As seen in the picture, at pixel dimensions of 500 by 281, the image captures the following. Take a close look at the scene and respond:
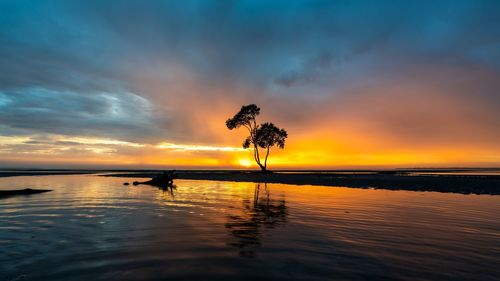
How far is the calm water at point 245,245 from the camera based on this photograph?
7.46m

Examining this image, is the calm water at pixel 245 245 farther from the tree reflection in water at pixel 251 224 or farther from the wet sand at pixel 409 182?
the wet sand at pixel 409 182

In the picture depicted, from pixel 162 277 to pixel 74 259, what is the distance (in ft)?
10.1

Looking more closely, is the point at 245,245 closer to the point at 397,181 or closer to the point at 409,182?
the point at 409,182

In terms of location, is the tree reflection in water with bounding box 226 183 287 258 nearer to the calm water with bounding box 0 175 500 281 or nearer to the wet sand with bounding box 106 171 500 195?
the calm water with bounding box 0 175 500 281

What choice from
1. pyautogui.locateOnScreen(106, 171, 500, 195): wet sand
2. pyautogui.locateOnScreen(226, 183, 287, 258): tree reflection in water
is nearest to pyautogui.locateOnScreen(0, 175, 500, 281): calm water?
pyautogui.locateOnScreen(226, 183, 287, 258): tree reflection in water

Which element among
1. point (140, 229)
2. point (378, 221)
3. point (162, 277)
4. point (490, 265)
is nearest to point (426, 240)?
point (490, 265)

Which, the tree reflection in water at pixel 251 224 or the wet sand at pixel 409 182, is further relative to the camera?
the wet sand at pixel 409 182

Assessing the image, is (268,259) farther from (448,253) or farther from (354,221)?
(354,221)

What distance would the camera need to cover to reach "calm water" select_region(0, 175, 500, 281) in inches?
294

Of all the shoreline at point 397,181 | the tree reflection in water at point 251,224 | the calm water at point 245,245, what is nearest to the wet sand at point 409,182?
the shoreline at point 397,181

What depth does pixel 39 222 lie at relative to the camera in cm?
1409

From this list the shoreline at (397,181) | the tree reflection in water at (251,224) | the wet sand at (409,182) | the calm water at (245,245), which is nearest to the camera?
the calm water at (245,245)

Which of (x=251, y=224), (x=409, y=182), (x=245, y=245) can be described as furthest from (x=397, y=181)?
(x=245, y=245)

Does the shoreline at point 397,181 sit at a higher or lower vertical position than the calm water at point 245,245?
higher
